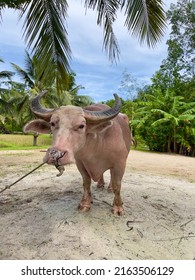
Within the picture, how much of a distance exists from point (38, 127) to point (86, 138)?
1.66 feet

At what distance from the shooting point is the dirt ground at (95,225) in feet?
8.45

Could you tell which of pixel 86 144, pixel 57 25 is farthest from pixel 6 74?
pixel 86 144

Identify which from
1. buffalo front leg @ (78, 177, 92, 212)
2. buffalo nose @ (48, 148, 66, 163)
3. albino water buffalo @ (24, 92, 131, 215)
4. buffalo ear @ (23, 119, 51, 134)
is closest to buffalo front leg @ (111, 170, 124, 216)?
albino water buffalo @ (24, 92, 131, 215)

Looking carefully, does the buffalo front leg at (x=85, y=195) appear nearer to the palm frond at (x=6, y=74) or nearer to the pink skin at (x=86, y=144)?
the pink skin at (x=86, y=144)

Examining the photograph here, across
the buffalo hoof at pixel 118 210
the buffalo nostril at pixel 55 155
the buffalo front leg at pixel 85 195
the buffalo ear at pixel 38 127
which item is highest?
the buffalo ear at pixel 38 127

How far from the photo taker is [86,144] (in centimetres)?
277

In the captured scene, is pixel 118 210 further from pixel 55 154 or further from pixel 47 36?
pixel 47 36

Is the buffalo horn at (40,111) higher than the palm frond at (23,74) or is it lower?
lower

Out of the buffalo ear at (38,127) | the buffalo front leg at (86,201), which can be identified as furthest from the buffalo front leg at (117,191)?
the buffalo ear at (38,127)

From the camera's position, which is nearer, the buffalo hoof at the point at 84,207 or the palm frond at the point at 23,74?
the buffalo hoof at the point at 84,207

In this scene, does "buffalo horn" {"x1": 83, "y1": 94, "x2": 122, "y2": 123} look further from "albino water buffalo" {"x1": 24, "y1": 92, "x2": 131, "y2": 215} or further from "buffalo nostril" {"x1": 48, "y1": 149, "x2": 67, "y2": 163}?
"buffalo nostril" {"x1": 48, "y1": 149, "x2": 67, "y2": 163}
